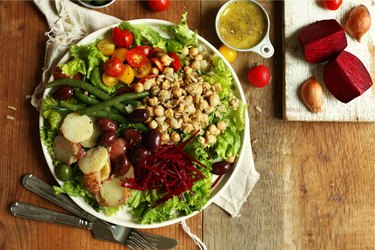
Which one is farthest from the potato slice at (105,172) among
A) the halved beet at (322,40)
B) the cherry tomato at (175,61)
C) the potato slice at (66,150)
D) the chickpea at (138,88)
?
the halved beet at (322,40)

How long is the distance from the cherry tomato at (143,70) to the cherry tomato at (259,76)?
60 centimetres

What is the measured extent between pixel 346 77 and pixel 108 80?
1.28 m

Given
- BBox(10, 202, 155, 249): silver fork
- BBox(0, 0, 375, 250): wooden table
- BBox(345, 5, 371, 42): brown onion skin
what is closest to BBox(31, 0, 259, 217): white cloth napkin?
BBox(0, 0, 375, 250): wooden table

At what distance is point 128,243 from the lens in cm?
271

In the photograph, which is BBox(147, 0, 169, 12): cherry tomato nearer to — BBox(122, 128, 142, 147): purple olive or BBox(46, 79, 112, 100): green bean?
BBox(46, 79, 112, 100): green bean

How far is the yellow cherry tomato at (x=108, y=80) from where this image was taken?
8.32ft

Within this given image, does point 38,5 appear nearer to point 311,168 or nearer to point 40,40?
point 40,40

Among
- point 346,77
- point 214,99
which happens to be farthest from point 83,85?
point 346,77

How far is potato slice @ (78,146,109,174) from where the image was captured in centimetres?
246

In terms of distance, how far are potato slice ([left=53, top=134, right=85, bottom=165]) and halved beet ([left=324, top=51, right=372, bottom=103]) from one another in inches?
55.7

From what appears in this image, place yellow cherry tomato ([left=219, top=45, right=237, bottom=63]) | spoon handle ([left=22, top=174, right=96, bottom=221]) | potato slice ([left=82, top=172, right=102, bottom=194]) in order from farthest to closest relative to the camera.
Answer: yellow cherry tomato ([left=219, top=45, right=237, bottom=63]), spoon handle ([left=22, top=174, right=96, bottom=221]), potato slice ([left=82, top=172, right=102, bottom=194])

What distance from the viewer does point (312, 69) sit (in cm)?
285

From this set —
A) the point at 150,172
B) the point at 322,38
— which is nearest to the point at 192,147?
the point at 150,172

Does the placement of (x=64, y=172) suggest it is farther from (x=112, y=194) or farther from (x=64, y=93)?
(x=64, y=93)
